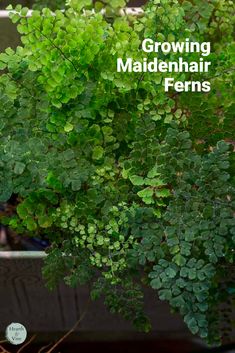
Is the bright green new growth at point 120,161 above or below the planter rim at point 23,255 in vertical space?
above

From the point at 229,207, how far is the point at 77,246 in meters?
0.36

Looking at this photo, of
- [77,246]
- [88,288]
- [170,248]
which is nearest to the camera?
[170,248]

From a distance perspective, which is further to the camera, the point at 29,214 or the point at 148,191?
the point at 29,214

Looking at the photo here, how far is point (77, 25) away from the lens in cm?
148

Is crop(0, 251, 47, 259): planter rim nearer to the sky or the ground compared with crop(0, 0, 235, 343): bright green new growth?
nearer to the ground

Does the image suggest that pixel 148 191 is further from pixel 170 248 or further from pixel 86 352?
pixel 86 352

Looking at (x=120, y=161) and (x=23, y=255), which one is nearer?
(x=120, y=161)

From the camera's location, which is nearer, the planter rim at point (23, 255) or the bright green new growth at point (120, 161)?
the bright green new growth at point (120, 161)

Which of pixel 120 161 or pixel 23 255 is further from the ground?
pixel 120 161

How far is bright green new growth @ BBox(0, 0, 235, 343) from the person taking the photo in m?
1.43

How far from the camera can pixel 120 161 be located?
1582 millimetres

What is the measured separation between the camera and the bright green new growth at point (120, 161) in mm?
1435

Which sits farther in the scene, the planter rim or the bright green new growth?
the planter rim

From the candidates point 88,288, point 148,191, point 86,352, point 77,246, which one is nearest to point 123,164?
point 148,191
